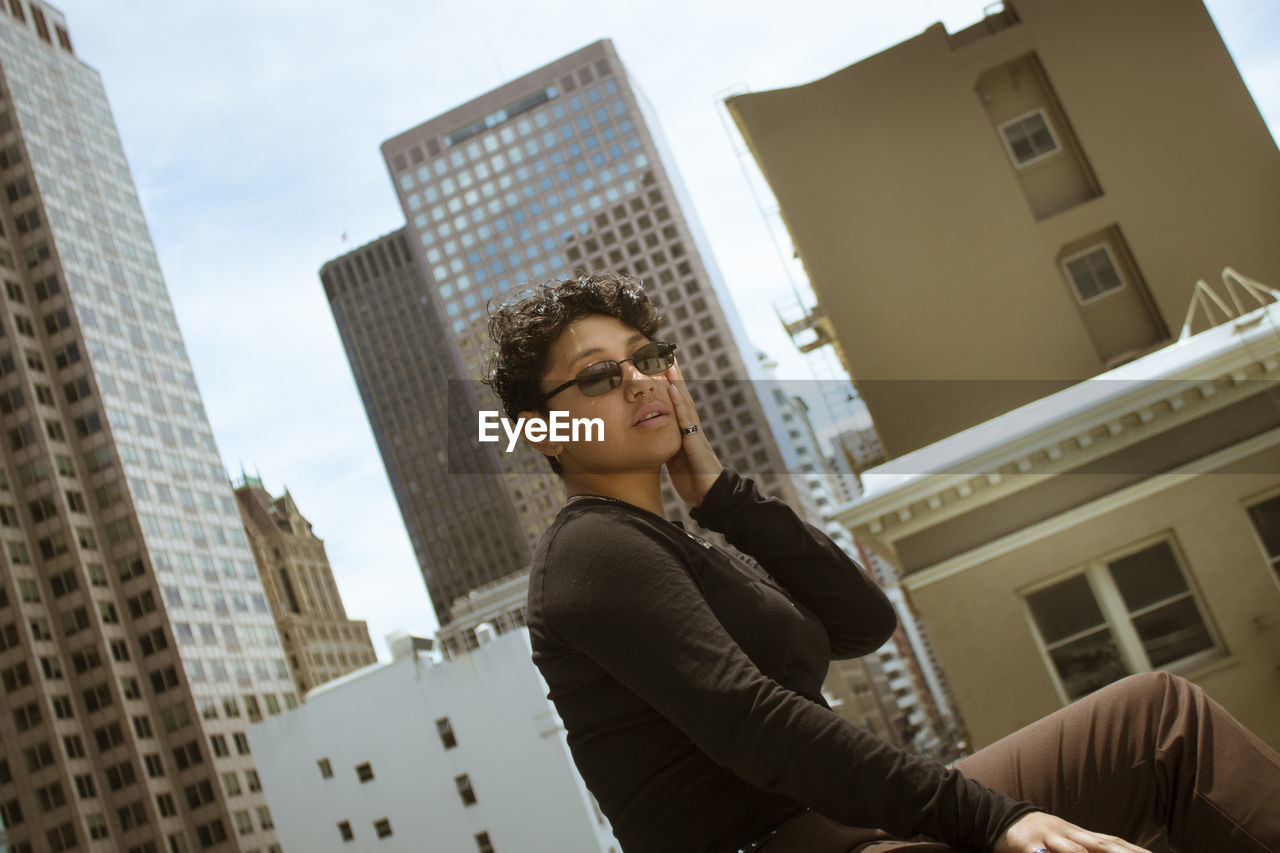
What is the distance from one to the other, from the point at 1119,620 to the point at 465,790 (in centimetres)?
2011

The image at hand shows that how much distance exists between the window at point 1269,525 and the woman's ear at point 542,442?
517cm

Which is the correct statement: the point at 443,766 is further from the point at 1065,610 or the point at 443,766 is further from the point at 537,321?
the point at 537,321

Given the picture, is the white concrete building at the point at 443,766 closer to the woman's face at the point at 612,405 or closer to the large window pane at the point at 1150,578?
the large window pane at the point at 1150,578

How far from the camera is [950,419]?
10031mm

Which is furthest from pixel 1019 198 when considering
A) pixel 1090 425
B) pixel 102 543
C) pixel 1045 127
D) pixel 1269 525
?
pixel 102 543

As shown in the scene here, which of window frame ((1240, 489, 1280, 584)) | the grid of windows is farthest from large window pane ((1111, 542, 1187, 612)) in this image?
the grid of windows

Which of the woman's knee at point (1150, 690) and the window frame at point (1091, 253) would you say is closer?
the woman's knee at point (1150, 690)

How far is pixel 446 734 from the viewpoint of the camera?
23.2 metres

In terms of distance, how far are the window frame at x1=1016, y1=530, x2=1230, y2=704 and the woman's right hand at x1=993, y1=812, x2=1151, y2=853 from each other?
4997mm

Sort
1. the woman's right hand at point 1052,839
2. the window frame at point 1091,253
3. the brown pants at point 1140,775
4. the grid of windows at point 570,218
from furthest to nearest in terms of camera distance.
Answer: the grid of windows at point 570,218
the window frame at point 1091,253
the brown pants at point 1140,775
the woman's right hand at point 1052,839

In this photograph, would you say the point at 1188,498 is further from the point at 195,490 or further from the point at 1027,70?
the point at 195,490

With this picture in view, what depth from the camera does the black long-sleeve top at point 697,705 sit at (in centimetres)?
92

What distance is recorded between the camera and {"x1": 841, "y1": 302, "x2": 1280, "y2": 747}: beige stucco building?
209 inches

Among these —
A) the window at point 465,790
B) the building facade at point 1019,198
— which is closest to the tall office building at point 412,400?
the window at point 465,790
